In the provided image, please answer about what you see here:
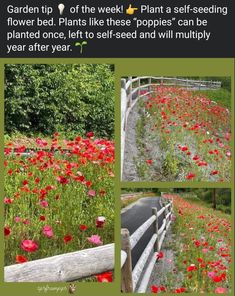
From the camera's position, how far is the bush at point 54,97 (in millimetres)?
5812

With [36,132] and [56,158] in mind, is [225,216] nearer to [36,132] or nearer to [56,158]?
[56,158]

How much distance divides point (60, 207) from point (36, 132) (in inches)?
51.6

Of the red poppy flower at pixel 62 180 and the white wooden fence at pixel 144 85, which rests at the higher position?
the white wooden fence at pixel 144 85

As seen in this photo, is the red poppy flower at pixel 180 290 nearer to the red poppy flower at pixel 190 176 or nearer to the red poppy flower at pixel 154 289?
the red poppy flower at pixel 154 289

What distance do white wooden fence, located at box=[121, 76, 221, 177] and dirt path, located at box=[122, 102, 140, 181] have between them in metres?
0.10

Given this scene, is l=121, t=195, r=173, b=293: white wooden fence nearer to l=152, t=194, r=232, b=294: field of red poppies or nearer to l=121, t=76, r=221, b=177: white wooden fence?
l=152, t=194, r=232, b=294: field of red poppies

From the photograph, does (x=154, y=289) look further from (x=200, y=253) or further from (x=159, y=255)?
(x=200, y=253)

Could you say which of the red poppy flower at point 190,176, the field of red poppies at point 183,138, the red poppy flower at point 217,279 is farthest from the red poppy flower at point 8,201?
the red poppy flower at point 217,279

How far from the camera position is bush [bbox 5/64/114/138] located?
5812mm

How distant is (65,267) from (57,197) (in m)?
1.16

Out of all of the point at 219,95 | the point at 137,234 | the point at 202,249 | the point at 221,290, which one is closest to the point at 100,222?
the point at 137,234

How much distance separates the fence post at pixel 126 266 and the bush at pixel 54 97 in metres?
1.48

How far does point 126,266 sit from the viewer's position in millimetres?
4609

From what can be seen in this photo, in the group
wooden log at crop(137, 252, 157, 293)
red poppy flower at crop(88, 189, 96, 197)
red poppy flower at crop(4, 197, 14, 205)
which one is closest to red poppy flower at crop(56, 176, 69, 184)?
red poppy flower at crop(88, 189, 96, 197)
